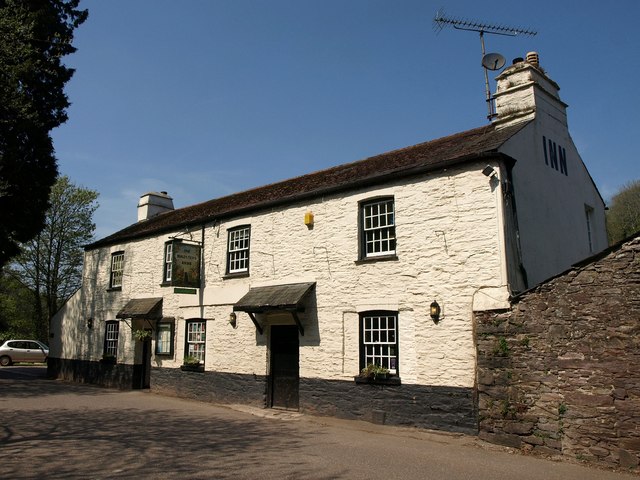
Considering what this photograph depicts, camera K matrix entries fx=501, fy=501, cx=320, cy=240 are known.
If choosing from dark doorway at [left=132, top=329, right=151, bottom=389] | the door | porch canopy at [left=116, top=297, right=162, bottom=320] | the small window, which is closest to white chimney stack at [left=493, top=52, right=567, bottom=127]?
the small window

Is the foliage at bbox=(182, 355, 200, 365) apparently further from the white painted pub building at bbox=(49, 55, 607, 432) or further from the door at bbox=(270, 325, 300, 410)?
the door at bbox=(270, 325, 300, 410)

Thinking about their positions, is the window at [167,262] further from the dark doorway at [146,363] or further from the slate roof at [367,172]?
the dark doorway at [146,363]

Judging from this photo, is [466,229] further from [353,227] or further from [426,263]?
[353,227]

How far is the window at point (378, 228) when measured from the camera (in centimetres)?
1252

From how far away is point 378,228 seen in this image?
1260 cm

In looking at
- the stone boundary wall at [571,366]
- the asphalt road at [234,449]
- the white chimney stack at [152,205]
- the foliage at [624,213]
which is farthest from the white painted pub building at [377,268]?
the foliage at [624,213]

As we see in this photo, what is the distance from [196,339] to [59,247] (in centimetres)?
2692

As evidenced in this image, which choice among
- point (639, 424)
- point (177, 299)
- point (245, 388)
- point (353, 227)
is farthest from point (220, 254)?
point (639, 424)

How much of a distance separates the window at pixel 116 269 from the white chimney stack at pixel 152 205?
4.32 meters

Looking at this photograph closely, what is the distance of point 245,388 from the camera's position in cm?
1488

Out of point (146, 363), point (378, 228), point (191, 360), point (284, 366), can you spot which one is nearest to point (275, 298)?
point (284, 366)

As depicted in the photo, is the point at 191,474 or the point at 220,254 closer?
the point at 191,474

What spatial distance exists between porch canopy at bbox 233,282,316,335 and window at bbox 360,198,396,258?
1917mm

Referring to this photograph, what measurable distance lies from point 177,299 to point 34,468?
10329mm
